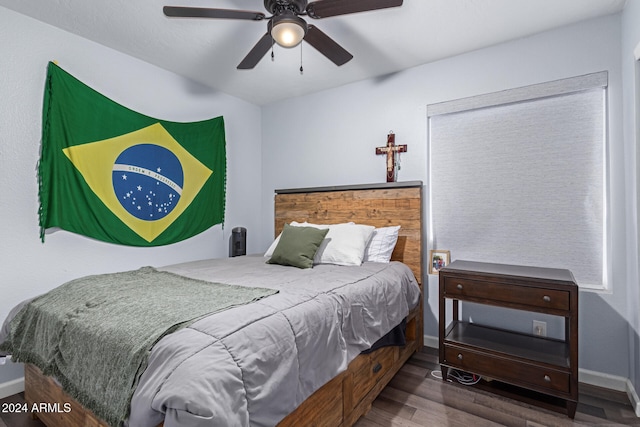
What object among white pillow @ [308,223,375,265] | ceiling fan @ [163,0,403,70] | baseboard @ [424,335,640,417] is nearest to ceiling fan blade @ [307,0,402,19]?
ceiling fan @ [163,0,403,70]

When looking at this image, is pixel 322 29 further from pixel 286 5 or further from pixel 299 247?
pixel 299 247

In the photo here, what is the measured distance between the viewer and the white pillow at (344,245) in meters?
2.51

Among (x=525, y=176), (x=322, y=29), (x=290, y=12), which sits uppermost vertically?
(x=322, y=29)

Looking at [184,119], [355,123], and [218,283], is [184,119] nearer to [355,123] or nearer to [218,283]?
[355,123]

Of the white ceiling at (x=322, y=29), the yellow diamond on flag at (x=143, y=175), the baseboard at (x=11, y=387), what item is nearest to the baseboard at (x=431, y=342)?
the white ceiling at (x=322, y=29)

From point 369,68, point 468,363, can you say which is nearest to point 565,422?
point 468,363

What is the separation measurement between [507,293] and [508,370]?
18.7 inches

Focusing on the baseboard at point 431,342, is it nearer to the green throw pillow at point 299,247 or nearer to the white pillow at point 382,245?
the white pillow at point 382,245

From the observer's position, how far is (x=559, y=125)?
2.29 metres

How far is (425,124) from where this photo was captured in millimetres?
2836

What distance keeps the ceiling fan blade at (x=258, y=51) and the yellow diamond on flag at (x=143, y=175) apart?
3.92ft

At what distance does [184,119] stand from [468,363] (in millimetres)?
3195

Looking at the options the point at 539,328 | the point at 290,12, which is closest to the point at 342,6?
the point at 290,12

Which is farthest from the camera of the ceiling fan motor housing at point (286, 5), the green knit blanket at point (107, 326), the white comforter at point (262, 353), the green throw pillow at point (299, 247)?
the green throw pillow at point (299, 247)
